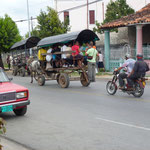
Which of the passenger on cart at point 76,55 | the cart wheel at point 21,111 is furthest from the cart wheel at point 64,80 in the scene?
the cart wheel at point 21,111

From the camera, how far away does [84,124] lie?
7914 mm

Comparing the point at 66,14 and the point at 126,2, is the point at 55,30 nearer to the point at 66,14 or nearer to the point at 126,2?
the point at 126,2

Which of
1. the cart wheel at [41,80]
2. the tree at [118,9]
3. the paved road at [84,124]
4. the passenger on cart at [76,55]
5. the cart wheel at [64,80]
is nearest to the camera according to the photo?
the paved road at [84,124]

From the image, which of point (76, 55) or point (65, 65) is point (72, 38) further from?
point (65, 65)

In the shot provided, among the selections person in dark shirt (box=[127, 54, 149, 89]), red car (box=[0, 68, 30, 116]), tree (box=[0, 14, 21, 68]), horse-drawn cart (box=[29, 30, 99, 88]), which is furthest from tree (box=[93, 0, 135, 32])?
red car (box=[0, 68, 30, 116])

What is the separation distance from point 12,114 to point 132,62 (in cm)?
541

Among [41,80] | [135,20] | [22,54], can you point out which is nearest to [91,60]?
[41,80]

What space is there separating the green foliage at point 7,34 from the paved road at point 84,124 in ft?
87.1

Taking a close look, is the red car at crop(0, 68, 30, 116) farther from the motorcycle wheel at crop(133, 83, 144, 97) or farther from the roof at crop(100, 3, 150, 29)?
the roof at crop(100, 3, 150, 29)

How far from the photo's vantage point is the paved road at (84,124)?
6.30 metres

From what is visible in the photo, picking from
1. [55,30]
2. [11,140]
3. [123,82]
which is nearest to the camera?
[11,140]

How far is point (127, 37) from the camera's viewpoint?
2741cm

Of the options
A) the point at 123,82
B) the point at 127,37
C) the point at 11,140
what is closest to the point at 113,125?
the point at 11,140

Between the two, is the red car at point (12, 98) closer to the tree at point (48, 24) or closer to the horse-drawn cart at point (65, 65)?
the horse-drawn cart at point (65, 65)
